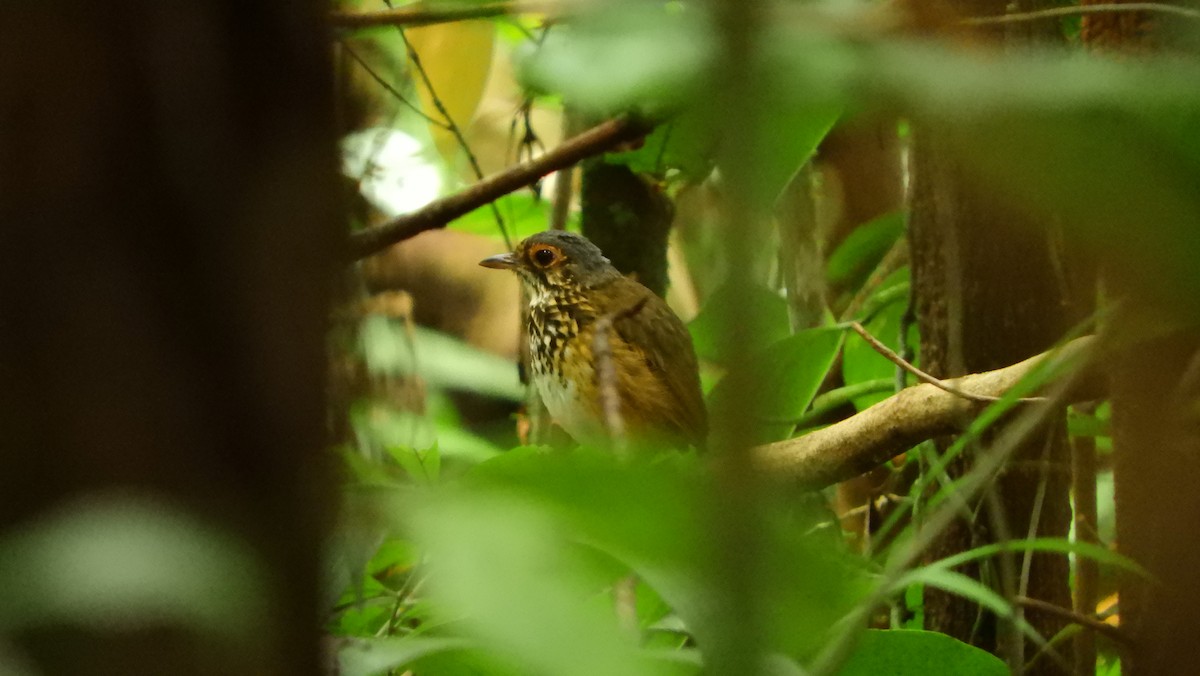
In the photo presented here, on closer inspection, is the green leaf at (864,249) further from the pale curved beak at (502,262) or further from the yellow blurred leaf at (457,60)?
the yellow blurred leaf at (457,60)

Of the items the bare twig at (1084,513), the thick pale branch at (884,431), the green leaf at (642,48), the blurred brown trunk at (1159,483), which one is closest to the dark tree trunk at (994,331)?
the bare twig at (1084,513)

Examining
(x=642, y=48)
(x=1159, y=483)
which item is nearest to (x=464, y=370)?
(x=1159, y=483)

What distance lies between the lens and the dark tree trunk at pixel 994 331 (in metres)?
1.89

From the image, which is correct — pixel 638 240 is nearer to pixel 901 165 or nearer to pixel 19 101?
pixel 901 165

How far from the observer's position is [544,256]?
292 cm

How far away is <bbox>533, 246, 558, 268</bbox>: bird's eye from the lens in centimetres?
288

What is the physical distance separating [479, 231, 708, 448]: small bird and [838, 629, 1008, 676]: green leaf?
1590mm

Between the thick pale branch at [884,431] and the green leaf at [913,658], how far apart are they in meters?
0.36

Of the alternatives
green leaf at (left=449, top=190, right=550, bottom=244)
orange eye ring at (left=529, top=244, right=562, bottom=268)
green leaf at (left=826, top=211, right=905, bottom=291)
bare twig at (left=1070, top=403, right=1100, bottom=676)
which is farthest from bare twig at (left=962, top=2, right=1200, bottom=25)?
green leaf at (left=449, top=190, right=550, bottom=244)

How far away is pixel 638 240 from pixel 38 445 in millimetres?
2246

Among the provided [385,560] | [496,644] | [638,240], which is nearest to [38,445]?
[496,644]

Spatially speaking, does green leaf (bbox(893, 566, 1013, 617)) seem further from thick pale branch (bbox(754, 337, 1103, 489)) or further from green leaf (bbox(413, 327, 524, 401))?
green leaf (bbox(413, 327, 524, 401))

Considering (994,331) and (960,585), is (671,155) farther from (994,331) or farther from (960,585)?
(960,585)

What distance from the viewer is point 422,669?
0.94 meters
